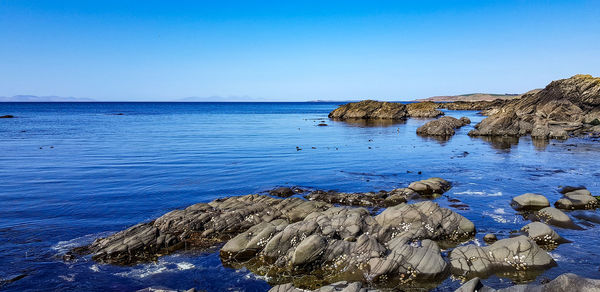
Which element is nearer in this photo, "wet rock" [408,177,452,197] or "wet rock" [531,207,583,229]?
"wet rock" [531,207,583,229]

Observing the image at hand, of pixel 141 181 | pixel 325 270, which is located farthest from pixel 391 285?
pixel 141 181

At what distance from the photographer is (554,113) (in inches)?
3022

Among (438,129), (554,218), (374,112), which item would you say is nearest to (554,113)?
(438,129)

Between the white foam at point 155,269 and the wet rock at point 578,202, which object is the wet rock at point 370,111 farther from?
the white foam at point 155,269

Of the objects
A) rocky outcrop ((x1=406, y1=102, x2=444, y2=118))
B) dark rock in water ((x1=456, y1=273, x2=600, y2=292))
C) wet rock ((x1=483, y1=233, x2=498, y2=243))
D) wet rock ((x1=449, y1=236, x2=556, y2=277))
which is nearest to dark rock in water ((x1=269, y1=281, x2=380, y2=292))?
dark rock in water ((x1=456, y1=273, x2=600, y2=292))

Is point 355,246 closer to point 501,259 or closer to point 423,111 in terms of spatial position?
point 501,259

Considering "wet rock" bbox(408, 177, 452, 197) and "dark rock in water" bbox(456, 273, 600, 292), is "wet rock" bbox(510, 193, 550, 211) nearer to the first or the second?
"wet rock" bbox(408, 177, 452, 197)

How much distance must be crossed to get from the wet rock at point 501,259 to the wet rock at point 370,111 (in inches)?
4354

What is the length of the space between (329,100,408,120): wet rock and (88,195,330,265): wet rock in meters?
107

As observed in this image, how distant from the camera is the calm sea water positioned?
14406mm

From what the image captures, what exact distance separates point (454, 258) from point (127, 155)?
38.8 m

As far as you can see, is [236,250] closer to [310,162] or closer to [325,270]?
[325,270]

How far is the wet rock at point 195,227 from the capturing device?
16.1 meters

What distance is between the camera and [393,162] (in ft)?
127
